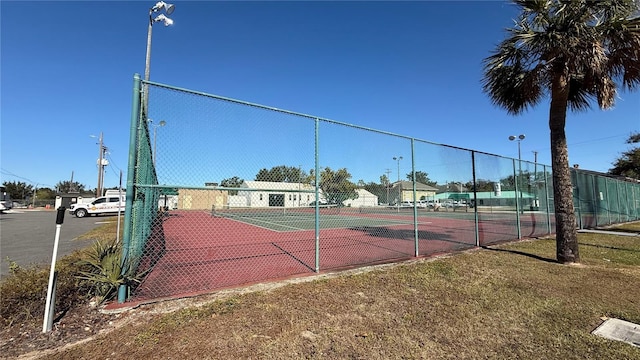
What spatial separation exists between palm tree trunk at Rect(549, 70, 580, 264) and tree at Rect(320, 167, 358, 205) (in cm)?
514

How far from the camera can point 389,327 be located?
3.71 meters

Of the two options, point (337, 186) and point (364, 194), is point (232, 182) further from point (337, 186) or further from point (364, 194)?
point (364, 194)

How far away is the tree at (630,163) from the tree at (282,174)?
43.5 meters

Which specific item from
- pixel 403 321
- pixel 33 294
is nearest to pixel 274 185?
pixel 403 321

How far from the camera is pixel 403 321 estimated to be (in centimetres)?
389

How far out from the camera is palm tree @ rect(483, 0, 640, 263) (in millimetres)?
6820

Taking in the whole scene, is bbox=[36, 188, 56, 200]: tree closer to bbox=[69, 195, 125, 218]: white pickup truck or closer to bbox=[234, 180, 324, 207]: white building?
bbox=[69, 195, 125, 218]: white pickup truck

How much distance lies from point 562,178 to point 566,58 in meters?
2.82

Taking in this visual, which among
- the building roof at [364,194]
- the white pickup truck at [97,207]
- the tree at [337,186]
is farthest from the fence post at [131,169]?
the white pickup truck at [97,207]

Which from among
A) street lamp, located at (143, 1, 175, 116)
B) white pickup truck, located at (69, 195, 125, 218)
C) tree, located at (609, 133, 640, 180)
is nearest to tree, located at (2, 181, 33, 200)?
white pickup truck, located at (69, 195, 125, 218)

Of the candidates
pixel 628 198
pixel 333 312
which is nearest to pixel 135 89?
pixel 333 312

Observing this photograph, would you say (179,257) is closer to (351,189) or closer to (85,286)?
(85,286)

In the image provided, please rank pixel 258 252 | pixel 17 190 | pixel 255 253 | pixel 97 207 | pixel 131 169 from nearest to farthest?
1. pixel 131 169
2. pixel 255 253
3. pixel 258 252
4. pixel 97 207
5. pixel 17 190

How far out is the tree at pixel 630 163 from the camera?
33203 millimetres
